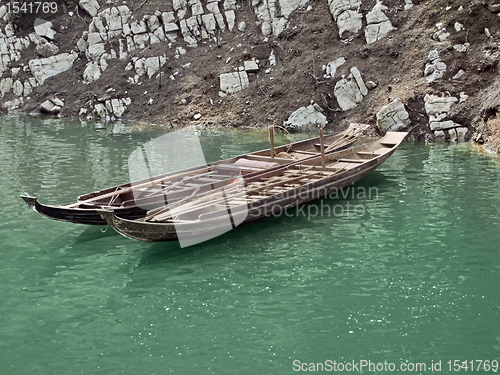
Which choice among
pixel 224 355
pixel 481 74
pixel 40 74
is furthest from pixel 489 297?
pixel 40 74

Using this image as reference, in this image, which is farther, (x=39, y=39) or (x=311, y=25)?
(x=39, y=39)

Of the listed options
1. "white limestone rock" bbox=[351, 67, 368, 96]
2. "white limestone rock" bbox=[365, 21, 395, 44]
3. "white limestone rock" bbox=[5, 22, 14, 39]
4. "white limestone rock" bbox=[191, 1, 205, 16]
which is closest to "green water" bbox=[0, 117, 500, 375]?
"white limestone rock" bbox=[351, 67, 368, 96]

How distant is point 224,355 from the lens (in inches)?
383

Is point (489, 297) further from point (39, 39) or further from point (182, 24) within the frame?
point (39, 39)

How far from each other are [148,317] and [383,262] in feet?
19.8

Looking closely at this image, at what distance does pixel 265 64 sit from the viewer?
1474 inches

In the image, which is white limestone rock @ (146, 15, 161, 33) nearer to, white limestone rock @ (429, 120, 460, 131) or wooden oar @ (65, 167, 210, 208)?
white limestone rock @ (429, 120, 460, 131)

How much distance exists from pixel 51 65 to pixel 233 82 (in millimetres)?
18619

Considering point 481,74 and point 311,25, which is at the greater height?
point 311,25

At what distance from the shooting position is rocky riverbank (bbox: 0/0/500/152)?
29.1 metres

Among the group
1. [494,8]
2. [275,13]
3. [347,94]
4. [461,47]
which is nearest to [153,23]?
[275,13]

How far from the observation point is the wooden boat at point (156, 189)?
14883 millimetres

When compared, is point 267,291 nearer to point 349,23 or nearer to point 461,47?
point 461,47

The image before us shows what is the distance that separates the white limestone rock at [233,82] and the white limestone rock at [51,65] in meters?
16.3
